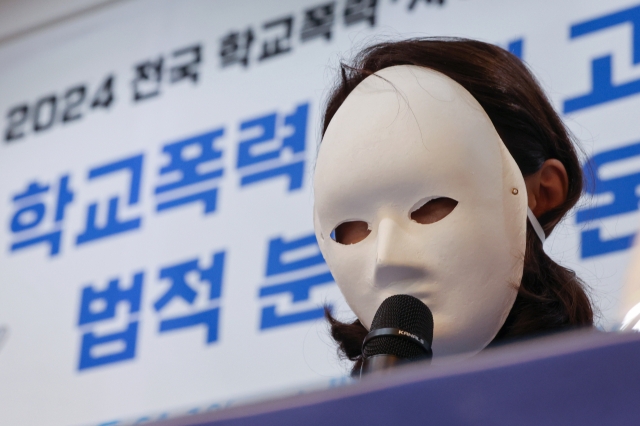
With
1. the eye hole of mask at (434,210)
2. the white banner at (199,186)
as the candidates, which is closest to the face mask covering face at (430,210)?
the eye hole of mask at (434,210)

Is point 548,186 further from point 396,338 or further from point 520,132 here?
point 396,338

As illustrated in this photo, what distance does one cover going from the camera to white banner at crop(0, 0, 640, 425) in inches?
59.6

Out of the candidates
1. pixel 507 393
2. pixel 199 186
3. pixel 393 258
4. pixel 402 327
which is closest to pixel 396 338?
pixel 402 327

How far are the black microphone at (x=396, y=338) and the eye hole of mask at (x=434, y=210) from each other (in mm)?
134

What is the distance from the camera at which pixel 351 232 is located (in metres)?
0.97

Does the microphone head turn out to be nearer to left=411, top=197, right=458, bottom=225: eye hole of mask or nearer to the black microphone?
the black microphone

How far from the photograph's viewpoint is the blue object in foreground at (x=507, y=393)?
1.32 ft

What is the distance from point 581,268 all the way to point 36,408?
1.18 m

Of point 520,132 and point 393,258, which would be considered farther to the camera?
point 520,132

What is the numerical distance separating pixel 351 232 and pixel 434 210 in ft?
0.31

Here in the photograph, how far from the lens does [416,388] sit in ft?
1.39

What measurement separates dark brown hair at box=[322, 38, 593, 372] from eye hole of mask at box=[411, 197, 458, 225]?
0.32ft

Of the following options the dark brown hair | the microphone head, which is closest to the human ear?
the dark brown hair

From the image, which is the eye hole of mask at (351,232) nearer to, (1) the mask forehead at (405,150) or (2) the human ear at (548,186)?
(1) the mask forehead at (405,150)
